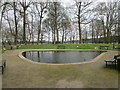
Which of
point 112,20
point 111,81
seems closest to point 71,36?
point 112,20

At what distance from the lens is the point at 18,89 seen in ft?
9.77

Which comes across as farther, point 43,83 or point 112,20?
point 112,20

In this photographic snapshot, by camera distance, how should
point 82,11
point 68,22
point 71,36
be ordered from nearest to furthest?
point 82,11
point 68,22
point 71,36

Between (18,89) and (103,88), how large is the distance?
2.51m

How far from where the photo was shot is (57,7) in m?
21.5

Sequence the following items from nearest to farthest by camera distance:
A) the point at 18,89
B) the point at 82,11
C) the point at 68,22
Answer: the point at 18,89, the point at 82,11, the point at 68,22

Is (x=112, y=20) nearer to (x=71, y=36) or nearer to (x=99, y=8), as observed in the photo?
(x=99, y=8)

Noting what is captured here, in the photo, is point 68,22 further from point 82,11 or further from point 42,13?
point 42,13

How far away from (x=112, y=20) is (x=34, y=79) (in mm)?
23552

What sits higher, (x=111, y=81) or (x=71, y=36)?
(x=71, y=36)

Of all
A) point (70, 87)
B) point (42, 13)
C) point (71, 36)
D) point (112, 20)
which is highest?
point (42, 13)

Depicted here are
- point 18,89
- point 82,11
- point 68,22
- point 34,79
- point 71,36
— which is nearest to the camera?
point 18,89

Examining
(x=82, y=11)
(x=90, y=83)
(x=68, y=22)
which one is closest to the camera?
(x=90, y=83)

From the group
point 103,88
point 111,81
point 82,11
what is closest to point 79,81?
point 103,88
